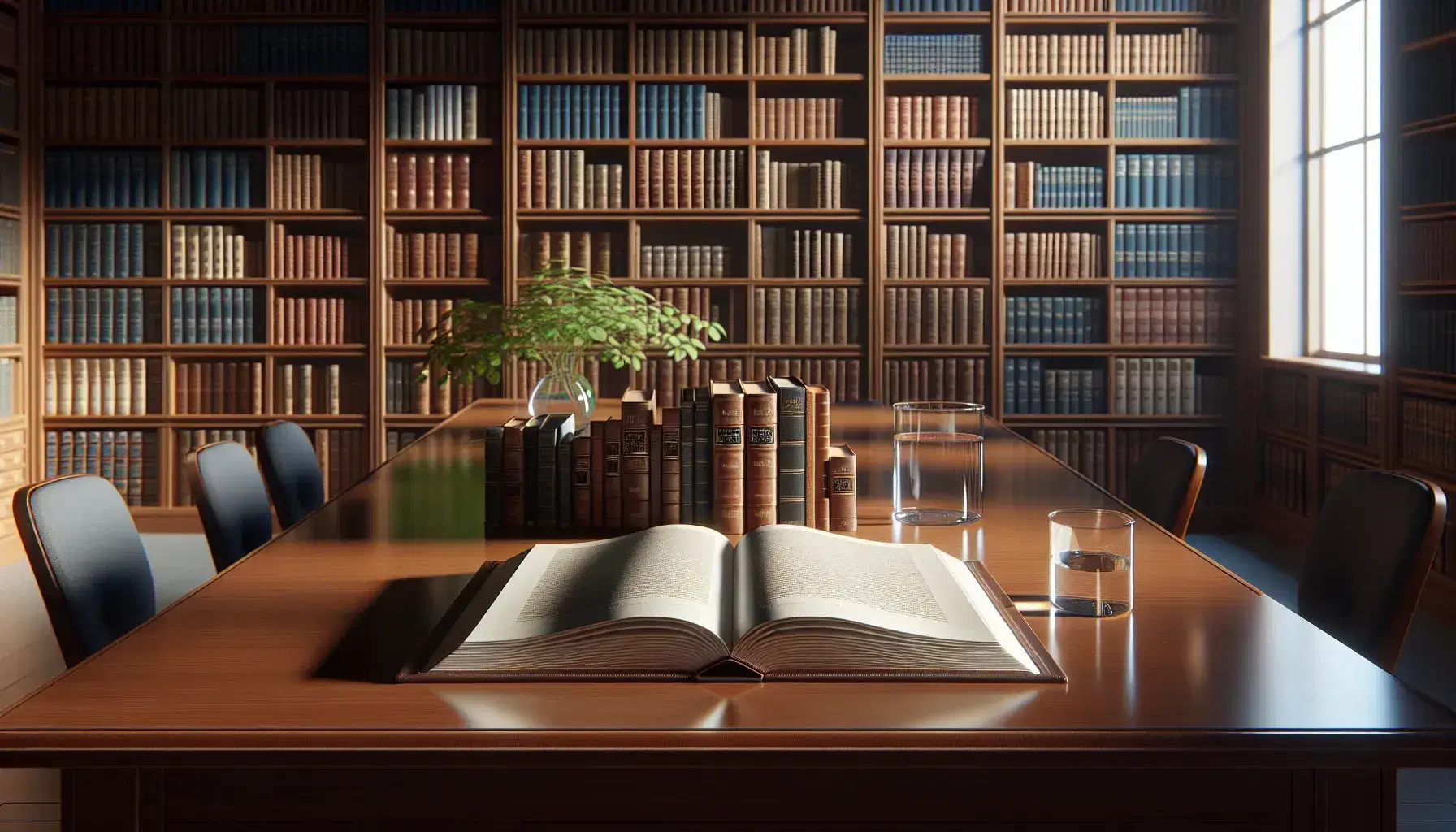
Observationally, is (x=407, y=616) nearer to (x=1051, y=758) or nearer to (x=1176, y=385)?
(x=1051, y=758)

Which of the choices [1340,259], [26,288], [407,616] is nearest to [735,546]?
[407,616]

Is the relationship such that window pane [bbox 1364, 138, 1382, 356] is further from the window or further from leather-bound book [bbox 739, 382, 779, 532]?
leather-bound book [bbox 739, 382, 779, 532]

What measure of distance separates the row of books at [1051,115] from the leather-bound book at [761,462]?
4.22 meters

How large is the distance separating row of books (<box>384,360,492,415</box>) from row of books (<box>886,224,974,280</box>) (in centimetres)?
193

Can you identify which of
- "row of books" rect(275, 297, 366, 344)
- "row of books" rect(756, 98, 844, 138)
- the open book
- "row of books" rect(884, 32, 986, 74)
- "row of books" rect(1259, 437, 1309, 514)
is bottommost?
"row of books" rect(1259, 437, 1309, 514)

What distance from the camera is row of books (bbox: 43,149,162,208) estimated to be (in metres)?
5.70

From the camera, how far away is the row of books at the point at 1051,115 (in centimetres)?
569

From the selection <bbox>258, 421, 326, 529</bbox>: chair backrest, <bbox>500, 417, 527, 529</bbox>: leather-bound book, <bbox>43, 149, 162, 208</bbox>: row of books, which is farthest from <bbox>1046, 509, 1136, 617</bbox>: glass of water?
<bbox>43, 149, 162, 208</bbox>: row of books

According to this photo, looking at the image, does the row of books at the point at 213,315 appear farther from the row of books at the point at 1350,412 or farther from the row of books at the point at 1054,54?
the row of books at the point at 1350,412

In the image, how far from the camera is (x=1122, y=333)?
580cm

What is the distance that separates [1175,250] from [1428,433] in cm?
168

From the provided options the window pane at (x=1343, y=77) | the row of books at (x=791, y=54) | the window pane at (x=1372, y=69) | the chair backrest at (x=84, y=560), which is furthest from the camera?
the row of books at (x=791, y=54)

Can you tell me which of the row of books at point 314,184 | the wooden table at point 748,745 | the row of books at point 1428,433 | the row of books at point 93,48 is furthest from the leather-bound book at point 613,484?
the row of books at point 93,48


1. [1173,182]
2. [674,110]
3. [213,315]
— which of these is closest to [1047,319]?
[1173,182]
